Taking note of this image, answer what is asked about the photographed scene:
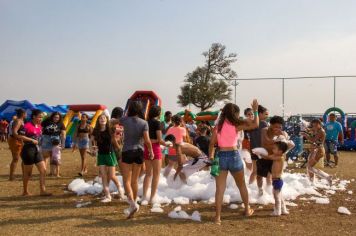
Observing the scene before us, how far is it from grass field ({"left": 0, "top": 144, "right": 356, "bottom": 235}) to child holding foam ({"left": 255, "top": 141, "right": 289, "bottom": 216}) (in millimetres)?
169

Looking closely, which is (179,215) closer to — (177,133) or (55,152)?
(177,133)

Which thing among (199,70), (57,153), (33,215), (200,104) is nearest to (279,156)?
(33,215)

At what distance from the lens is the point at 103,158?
704 cm

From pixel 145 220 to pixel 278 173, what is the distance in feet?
7.42

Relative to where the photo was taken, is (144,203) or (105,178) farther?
(105,178)

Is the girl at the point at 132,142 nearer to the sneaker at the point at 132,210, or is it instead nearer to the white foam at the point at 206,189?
the sneaker at the point at 132,210

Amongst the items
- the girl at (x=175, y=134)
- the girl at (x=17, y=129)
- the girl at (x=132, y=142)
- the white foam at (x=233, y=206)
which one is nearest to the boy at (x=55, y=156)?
the girl at (x=17, y=129)

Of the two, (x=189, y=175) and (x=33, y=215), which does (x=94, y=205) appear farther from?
(x=189, y=175)

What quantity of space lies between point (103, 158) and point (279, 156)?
10.1ft

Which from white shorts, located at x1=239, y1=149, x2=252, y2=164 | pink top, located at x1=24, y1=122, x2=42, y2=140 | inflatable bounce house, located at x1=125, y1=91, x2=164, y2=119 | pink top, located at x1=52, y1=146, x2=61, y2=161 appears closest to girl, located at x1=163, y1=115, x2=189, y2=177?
white shorts, located at x1=239, y1=149, x2=252, y2=164

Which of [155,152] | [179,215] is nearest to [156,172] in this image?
[155,152]

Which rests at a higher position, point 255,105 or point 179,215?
point 255,105

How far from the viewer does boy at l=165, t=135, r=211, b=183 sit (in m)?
8.24

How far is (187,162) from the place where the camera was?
8688 millimetres
